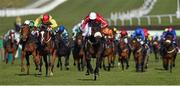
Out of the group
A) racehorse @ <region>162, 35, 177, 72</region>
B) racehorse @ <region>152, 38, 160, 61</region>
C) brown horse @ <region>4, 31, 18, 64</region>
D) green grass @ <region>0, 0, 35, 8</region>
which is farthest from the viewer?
green grass @ <region>0, 0, 35, 8</region>

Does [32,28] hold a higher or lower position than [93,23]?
higher

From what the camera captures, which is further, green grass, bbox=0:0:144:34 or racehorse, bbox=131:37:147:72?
green grass, bbox=0:0:144:34

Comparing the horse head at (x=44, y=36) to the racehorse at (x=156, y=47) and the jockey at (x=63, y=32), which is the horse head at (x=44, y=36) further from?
the racehorse at (x=156, y=47)

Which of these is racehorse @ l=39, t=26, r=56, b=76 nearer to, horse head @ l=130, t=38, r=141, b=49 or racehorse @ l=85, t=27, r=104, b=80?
racehorse @ l=85, t=27, r=104, b=80

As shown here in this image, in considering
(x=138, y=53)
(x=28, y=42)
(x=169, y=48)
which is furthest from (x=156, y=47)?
(x=28, y=42)

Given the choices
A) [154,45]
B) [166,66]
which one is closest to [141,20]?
[154,45]

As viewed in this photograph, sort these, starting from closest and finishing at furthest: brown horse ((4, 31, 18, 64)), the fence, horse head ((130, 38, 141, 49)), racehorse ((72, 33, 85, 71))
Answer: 1. horse head ((130, 38, 141, 49))
2. racehorse ((72, 33, 85, 71))
3. brown horse ((4, 31, 18, 64))
4. the fence

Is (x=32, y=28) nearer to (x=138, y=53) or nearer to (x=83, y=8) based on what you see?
(x=138, y=53)

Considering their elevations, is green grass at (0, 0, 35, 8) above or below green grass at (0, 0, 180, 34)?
above

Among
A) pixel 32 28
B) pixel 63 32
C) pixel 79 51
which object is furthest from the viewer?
pixel 63 32

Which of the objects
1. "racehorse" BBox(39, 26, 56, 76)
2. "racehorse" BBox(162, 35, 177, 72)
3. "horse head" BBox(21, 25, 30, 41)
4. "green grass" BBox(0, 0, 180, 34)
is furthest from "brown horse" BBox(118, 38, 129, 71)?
"green grass" BBox(0, 0, 180, 34)

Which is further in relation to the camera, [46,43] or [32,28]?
[32,28]

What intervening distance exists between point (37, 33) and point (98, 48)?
3028 mm

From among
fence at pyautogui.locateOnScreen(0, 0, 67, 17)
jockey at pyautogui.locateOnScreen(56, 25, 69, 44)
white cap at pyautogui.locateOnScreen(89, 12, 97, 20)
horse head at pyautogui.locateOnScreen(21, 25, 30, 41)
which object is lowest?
horse head at pyautogui.locateOnScreen(21, 25, 30, 41)
